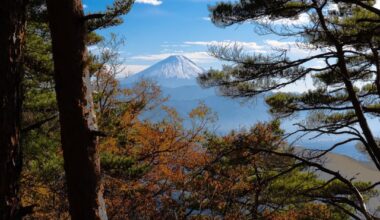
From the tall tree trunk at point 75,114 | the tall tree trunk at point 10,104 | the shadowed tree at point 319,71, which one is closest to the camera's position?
the tall tree trunk at point 10,104

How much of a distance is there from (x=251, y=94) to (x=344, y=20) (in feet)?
8.04

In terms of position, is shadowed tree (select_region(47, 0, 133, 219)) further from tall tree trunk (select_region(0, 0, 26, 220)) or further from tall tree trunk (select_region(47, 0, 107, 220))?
tall tree trunk (select_region(0, 0, 26, 220))

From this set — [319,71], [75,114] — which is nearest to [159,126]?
[319,71]

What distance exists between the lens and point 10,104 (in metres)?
1.99

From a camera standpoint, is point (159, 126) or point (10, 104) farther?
point (159, 126)

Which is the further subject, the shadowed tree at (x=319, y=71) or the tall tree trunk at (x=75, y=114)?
the shadowed tree at (x=319, y=71)

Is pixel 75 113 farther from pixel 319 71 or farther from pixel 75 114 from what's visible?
pixel 319 71

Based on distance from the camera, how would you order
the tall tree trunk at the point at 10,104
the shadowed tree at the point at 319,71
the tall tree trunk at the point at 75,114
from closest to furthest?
the tall tree trunk at the point at 10,104 → the tall tree trunk at the point at 75,114 → the shadowed tree at the point at 319,71

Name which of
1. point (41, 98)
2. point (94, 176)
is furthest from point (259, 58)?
point (94, 176)

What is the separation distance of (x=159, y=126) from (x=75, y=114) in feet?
49.6

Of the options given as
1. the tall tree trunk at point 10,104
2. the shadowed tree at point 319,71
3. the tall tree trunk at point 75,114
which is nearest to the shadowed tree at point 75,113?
the tall tree trunk at point 75,114

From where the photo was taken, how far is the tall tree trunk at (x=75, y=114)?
2535 millimetres

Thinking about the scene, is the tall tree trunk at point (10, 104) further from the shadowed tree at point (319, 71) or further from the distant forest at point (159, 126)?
the shadowed tree at point (319, 71)

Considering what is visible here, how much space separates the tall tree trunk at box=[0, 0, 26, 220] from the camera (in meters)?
1.95
